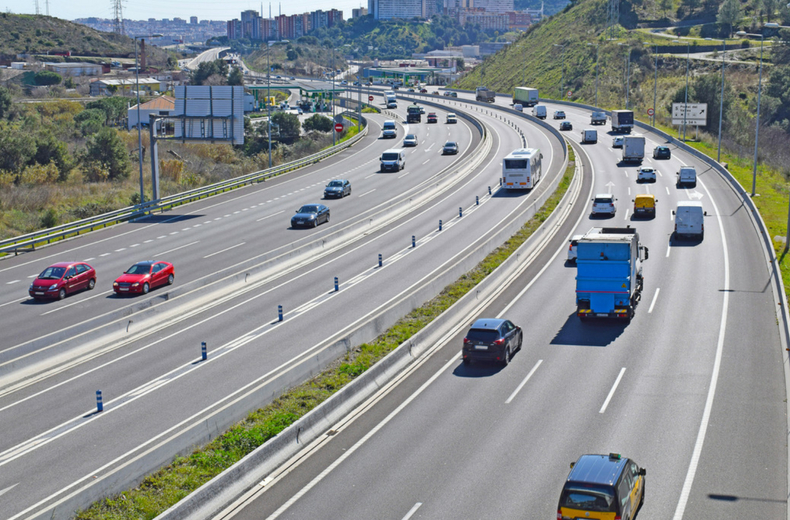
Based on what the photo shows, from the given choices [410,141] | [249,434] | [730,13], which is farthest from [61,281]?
[730,13]

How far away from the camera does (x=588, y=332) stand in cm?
3009

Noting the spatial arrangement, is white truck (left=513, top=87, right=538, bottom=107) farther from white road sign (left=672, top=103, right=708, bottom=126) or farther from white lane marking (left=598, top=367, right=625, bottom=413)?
white lane marking (left=598, top=367, right=625, bottom=413)

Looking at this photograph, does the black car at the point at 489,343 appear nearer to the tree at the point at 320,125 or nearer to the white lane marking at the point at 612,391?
the white lane marking at the point at 612,391

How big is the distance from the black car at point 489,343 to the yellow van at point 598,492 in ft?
33.4

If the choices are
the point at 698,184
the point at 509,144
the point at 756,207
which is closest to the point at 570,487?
the point at 756,207

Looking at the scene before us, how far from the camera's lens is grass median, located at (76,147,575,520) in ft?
54.3

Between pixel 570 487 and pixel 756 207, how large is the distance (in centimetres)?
4102

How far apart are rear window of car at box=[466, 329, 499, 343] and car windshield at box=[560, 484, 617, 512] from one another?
11102 millimetres

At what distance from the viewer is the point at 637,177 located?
62906 mm

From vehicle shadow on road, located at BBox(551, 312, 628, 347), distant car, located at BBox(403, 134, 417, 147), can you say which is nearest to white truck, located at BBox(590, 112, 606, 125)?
distant car, located at BBox(403, 134, 417, 147)

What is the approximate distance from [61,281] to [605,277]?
23.0 metres

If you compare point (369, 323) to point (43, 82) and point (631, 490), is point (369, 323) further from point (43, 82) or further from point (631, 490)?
point (43, 82)

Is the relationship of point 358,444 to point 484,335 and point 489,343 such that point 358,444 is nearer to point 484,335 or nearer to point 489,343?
point 489,343

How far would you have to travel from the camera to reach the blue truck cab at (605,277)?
3036 cm
